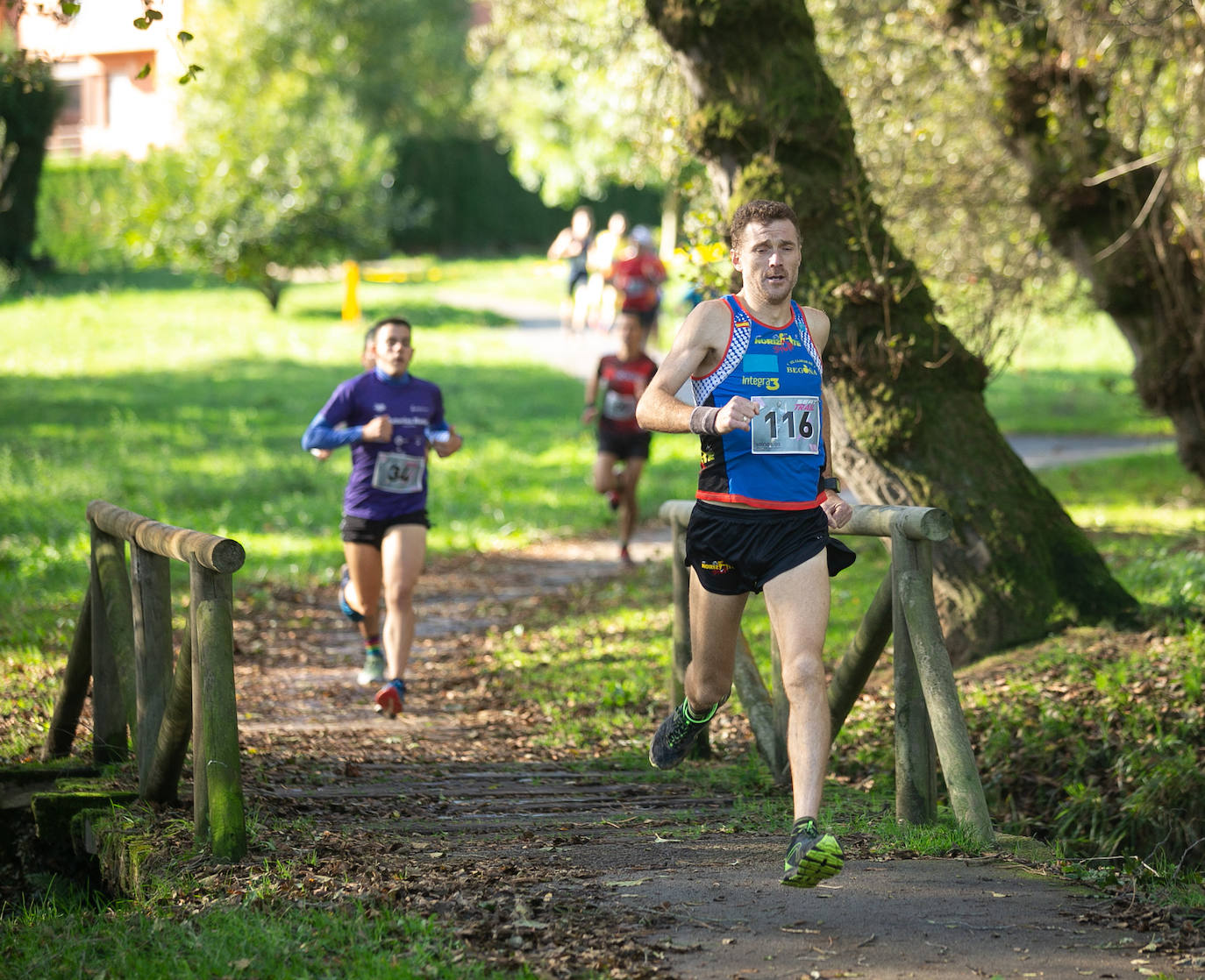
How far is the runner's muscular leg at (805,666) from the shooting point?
456 centimetres

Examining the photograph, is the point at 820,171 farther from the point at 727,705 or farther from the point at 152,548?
the point at 152,548

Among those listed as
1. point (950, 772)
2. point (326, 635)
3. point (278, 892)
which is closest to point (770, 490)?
point (950, 772)

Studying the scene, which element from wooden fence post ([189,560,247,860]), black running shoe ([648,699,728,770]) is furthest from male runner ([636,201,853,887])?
wooden fence post ([189,560,247,860])

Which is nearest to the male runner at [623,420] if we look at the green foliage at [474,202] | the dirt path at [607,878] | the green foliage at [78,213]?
the dirt path at [607,878]

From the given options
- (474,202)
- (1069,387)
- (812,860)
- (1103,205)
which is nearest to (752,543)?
(812,860)

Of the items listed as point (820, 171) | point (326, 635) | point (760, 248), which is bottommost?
point (326, 635)

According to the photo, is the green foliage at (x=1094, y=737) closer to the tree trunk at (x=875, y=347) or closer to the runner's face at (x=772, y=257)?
the tree trunk at (x=875, y=347)

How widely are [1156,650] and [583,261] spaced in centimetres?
2079

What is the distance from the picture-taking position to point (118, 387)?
21.3 meters

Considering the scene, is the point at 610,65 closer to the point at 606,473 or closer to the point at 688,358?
the point at 606,473

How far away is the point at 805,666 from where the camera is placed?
15.3 ft

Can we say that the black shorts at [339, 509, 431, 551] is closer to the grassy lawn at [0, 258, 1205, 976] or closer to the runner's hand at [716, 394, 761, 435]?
the grassy lawn at [0, 258, 1205, 976]

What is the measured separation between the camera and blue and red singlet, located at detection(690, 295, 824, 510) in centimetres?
475

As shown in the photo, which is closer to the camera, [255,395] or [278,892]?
[278,892]
